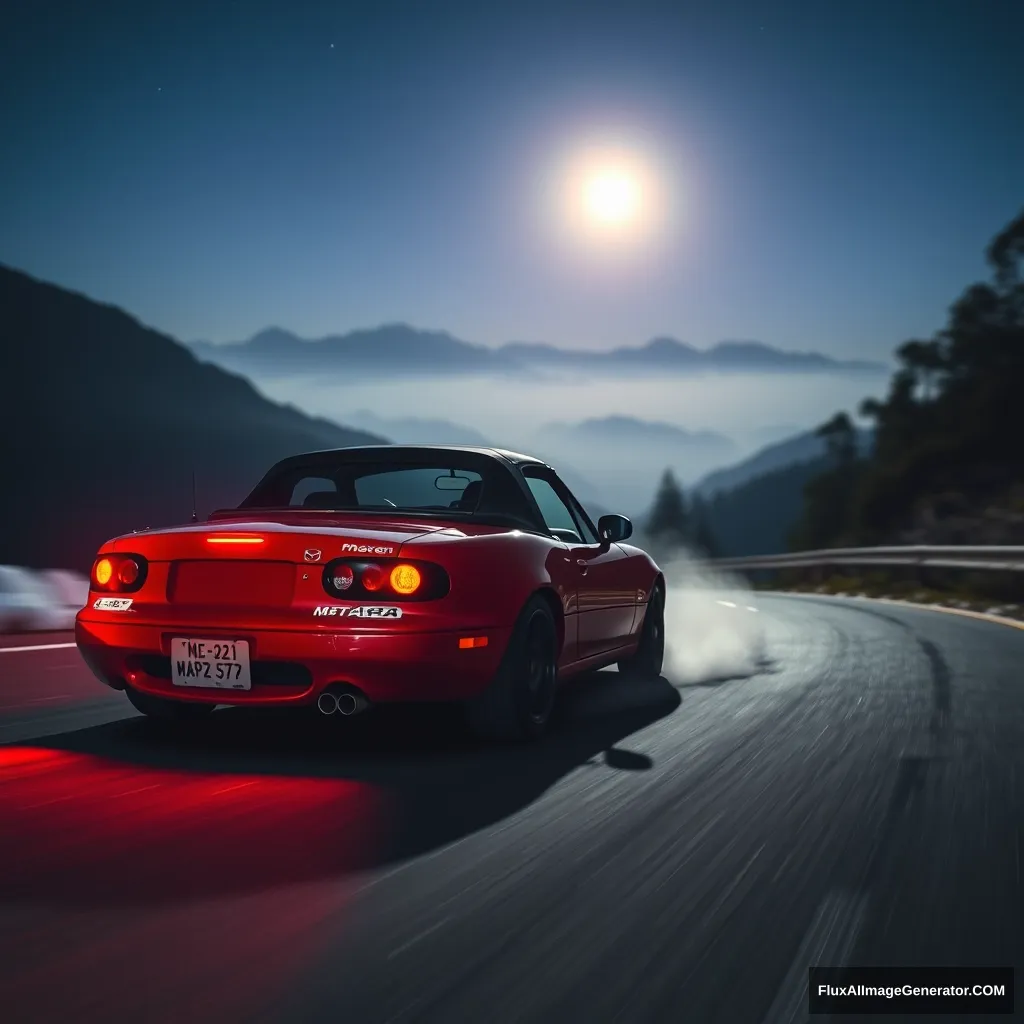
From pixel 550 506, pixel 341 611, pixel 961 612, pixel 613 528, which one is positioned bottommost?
pixel 961 612

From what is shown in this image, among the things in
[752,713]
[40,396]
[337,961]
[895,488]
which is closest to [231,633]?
[337,961]

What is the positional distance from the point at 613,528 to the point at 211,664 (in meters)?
2.75

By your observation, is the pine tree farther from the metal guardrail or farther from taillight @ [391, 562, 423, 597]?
taillight @ [391, 562, 423, 597]

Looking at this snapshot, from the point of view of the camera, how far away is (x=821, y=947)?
2.81 meters

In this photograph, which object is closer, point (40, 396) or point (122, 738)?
point (122, 738)

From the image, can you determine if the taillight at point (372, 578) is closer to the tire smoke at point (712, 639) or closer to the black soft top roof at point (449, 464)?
the black soft top roof at point (449, 464)

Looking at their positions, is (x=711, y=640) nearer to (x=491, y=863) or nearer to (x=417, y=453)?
(x=417, y=453)

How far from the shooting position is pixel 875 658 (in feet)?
30.0

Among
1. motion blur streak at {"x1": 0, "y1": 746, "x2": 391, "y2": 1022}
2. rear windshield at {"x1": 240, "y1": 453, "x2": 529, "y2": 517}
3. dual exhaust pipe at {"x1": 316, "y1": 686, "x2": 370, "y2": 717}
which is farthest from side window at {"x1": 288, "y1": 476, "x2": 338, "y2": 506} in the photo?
motion blur streak at {"x1": 0, "y1": 746, "x2": 391, "y2": 1022}

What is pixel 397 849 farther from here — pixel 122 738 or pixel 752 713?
pixel 752 713

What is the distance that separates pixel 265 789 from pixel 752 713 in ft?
9.48

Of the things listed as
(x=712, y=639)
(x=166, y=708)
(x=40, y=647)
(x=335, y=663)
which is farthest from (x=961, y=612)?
(x=335, y=663)

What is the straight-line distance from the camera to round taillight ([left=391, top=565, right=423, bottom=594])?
4.87m

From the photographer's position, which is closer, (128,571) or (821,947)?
(821,947)
